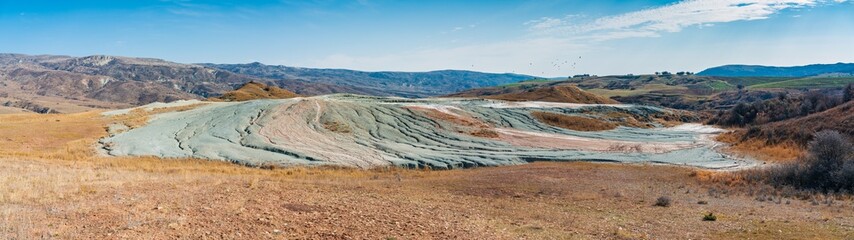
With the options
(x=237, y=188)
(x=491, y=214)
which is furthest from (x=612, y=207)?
(x=237, y=188)

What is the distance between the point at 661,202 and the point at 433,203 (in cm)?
951

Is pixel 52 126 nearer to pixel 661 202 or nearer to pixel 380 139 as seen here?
pixel 380 139

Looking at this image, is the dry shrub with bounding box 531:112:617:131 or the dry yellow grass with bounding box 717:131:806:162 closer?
the dry yellow grass with bounding box 717:131:806:162

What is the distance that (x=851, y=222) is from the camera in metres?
16.8

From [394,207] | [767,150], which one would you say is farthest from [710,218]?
[767,150]

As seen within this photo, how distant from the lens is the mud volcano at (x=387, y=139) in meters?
37.7

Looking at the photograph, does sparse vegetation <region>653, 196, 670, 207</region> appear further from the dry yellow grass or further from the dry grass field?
the dry yellow grass

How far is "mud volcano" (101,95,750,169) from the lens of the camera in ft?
124

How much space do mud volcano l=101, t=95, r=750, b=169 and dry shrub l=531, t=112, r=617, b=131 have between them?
1.98 m

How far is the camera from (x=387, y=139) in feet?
159

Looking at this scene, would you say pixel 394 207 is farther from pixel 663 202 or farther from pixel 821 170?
pixel 821 170

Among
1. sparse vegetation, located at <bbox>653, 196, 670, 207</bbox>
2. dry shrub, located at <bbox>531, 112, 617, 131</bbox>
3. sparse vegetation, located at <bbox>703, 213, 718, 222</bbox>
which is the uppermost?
sparse vegetation, located at <bbox>703, 213, 718, 222</bbox>

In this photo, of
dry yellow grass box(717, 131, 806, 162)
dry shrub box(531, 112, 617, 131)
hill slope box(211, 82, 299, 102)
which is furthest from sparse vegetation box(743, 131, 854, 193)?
hill slope box(211, 82, 299, 102)

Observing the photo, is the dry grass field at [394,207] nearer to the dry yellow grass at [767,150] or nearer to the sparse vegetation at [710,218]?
the sparse vegetation at [710,218]
